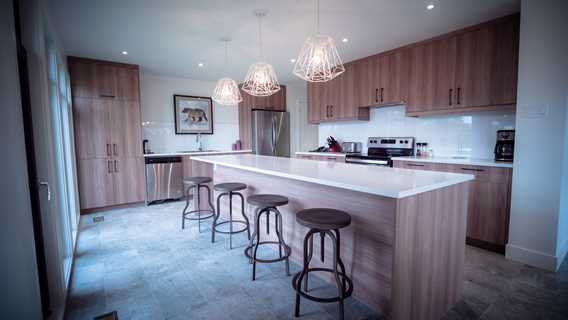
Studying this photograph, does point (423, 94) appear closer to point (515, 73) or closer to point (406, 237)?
point (515, 73)

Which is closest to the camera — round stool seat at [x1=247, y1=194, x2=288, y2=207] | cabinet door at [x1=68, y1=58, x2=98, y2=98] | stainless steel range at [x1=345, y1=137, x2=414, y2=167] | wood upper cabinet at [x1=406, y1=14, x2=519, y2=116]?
round stool seat at [x1=247, y1=194, x2=288, y2=207]

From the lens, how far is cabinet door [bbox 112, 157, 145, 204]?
4.48 meters

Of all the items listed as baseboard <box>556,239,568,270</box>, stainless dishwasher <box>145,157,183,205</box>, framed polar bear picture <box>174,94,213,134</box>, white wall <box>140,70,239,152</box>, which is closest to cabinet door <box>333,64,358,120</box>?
white wall <box>140,70,239,152</box>

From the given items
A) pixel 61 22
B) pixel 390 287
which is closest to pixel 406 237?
pixel 390 287

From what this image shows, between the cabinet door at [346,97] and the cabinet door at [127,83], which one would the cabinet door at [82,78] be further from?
the cabinet door at [346,97]

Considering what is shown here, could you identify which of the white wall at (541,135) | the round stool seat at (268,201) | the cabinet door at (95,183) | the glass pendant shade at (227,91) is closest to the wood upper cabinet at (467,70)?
the white wall at (541,135)

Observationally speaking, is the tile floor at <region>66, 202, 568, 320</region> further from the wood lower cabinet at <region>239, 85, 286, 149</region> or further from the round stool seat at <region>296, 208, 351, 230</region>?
the wood lower cabinet at <region>239, 85, 286, 149</region>

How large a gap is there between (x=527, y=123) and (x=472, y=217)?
1100 mm

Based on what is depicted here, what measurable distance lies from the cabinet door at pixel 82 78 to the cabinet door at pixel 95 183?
1.07m

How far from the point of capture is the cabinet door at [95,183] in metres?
4.20

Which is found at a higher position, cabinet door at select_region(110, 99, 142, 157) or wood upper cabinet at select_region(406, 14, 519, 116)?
wood upper cabinet at select_region(406, 14, 519, 116)

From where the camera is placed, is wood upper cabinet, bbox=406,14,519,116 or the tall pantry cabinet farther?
the tall pantry cabinet

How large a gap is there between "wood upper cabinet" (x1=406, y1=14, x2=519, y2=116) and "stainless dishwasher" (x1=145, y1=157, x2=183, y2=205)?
4.07 m

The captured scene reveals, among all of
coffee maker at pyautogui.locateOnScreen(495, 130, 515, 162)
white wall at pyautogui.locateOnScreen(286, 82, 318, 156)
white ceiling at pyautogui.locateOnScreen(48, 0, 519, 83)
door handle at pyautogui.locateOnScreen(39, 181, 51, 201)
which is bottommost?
door handle at pyautogui.locateOnScreen(39, 181, 51, 201)
